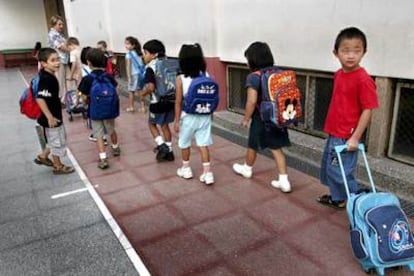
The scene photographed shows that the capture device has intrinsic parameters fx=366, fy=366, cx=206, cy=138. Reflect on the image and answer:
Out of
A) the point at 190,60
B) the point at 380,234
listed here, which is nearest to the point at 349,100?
the point at 380,234

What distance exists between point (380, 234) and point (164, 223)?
1.68 meters

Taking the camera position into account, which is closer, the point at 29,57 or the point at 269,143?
the point at 269,143

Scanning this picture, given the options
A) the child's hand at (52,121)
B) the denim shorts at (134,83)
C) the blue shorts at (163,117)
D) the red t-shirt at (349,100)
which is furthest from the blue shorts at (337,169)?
the denim shorts at (134,83)

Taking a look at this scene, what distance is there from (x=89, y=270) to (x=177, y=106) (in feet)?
5.76

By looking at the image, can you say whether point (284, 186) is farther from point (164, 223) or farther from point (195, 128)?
point (164, 223)

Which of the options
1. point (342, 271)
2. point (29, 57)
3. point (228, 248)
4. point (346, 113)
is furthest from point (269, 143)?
point (29, 57)

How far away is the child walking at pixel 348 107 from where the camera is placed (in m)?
2.62

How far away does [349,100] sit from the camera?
2.78 m

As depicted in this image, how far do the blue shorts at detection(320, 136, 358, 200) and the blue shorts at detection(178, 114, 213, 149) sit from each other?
1.24 metres

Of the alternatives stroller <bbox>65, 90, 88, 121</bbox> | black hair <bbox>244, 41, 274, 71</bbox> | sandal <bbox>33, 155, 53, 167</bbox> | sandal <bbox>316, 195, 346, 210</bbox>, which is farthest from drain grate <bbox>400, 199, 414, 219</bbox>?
stroller <bbox>65, 90, 88, 121</bbox>

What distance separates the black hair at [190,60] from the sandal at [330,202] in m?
1.67

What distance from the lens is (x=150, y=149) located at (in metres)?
5.03

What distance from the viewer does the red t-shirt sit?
267 cm

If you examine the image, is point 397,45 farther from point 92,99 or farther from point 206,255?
point 92,99
